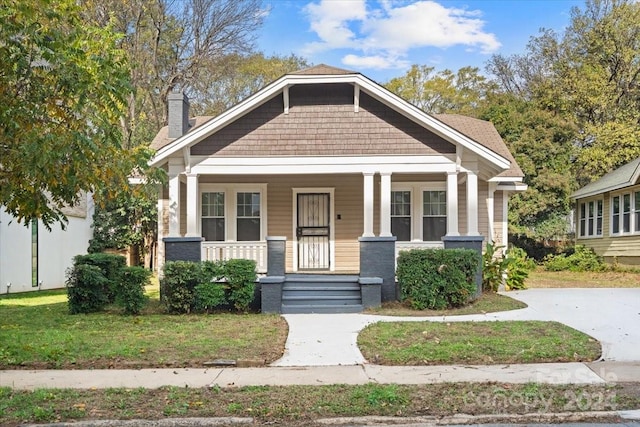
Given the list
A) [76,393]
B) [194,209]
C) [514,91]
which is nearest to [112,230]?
[194,209]

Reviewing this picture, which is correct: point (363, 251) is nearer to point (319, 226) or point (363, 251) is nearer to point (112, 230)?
point (319, 226)

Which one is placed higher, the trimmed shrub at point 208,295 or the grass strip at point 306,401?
the trimmed shrub at point 208,295

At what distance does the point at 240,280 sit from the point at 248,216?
167 inches

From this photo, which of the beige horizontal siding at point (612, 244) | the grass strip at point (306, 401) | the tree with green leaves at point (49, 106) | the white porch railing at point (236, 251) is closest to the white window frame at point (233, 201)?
the white porch railing at point (236, 251)

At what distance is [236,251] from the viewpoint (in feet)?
47.7

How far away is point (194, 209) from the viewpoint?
13.9 metres

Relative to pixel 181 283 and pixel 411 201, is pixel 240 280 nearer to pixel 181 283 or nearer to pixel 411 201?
pixel 181 283

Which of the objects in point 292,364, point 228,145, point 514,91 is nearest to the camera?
point 292,364

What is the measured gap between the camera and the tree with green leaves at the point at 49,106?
26.4ft

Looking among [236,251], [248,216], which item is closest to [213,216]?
[248,216]

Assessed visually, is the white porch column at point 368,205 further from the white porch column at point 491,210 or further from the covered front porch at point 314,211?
the white porch column at point 491,210

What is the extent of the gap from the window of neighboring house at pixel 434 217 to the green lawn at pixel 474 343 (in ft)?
18.9

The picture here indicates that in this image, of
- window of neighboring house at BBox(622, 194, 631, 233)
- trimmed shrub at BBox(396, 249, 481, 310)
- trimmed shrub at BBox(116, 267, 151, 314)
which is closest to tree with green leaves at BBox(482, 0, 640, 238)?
window of neighboring house at BBox(622, 194, 631, 233)

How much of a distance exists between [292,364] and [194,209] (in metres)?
6.90
